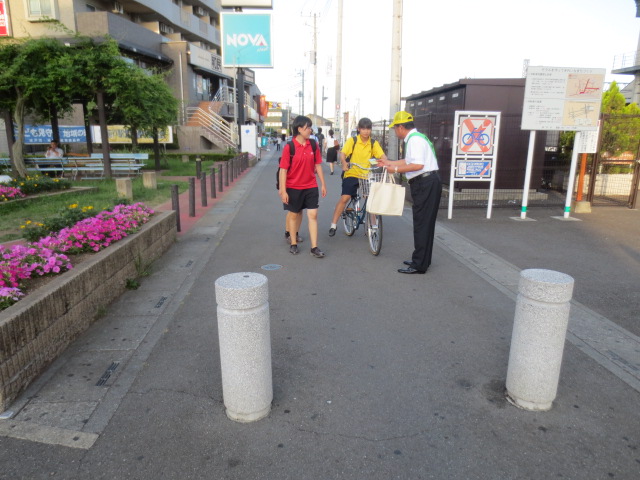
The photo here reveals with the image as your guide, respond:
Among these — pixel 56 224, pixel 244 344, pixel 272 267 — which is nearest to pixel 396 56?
pixel 272 267

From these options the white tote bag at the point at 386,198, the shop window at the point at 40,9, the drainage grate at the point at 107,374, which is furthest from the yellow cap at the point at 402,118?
the shop window at the point at 40,9

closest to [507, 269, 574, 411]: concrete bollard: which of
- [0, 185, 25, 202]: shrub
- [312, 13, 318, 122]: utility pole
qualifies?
[0, 185, 25, 202]: shrub

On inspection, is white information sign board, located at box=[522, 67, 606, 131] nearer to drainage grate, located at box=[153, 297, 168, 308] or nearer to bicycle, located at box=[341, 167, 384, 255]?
bicycle, located at box=[341, 167, 384, 255]

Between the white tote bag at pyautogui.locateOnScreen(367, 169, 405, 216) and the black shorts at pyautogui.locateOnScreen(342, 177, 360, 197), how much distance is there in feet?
4.75

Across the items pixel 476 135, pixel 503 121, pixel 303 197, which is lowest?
pixel 303 197

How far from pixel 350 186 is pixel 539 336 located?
5.09 meters

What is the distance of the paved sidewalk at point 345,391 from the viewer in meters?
2.73

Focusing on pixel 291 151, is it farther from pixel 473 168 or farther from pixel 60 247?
pixel 473 168

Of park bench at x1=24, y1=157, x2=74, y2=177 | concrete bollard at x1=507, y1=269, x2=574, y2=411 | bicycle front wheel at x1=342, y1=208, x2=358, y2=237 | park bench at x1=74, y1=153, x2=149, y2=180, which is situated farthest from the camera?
park bench at x1=74, y1=153, x2=149, y2=180

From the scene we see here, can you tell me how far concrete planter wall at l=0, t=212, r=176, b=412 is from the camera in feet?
10.7

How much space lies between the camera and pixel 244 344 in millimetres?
2963

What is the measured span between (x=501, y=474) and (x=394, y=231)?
6.73 meters

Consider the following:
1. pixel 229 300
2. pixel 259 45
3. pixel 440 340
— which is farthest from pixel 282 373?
pixel 259 45

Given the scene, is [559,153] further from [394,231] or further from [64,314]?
[64,314]
